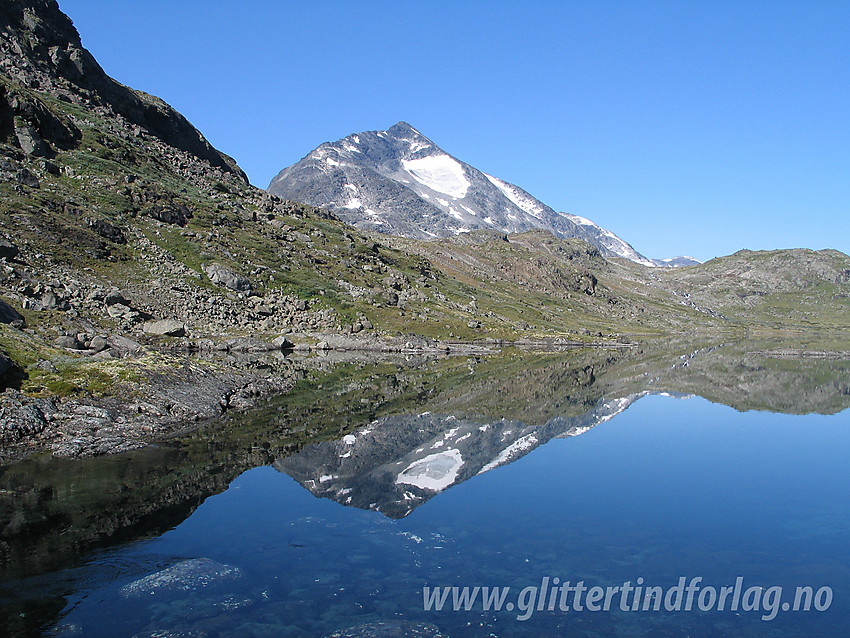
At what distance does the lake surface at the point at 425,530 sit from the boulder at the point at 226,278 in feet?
266

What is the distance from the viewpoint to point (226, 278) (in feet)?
439

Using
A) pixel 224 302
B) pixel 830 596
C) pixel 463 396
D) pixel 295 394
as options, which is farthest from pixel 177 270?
pixel 830 596

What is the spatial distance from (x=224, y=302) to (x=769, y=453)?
107m

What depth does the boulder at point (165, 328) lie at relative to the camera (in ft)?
341

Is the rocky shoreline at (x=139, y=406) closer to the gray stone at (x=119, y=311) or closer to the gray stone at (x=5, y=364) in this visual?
the gray stone at (x=5, y=364)

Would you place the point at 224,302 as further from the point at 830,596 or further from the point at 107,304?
the point at 830,596

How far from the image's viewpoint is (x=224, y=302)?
416 feet

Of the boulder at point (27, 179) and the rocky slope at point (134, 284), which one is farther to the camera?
the boulder at point (27, 179)

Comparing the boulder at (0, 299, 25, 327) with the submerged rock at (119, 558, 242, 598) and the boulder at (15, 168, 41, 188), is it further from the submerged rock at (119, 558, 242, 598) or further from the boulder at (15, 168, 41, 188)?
the boulder at (15, 168, 41, 188)

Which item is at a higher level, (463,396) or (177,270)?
(177,270)

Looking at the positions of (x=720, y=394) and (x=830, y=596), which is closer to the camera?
(x=830, y=596)

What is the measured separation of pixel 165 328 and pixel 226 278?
30.8m

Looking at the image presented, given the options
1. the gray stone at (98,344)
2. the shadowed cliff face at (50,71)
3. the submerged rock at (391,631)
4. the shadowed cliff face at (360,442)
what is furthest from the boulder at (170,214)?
the submerged rock at (391,631)

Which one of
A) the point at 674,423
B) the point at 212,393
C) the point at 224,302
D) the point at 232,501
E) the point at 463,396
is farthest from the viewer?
the point at 224,302
